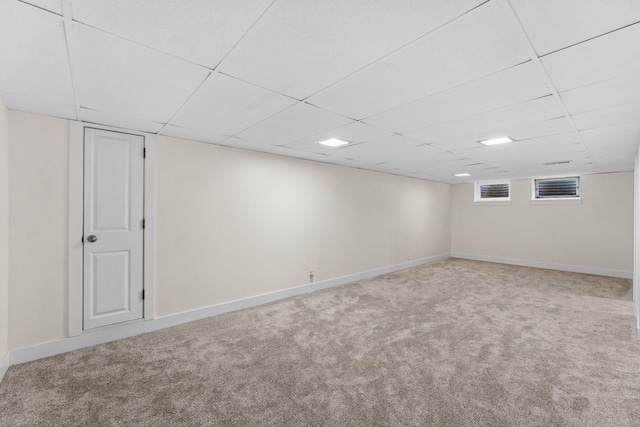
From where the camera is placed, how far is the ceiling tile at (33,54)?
128cm

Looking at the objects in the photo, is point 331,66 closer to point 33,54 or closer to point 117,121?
point 33,54

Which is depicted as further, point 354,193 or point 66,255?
point 354,193

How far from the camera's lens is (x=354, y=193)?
18.5 feet

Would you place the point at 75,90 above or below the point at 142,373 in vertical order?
above

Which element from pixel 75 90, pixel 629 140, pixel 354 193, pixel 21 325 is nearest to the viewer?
pixel 75 90

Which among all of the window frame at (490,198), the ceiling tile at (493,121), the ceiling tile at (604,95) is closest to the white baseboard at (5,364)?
the ceiling tile at (493,121)

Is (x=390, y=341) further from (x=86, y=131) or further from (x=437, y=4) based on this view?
(x=86, y=131)

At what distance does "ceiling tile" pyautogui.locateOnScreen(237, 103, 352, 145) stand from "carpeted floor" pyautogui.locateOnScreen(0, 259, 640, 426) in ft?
7.45

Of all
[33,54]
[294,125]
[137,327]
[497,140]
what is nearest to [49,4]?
[33,54]

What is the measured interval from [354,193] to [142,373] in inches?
168

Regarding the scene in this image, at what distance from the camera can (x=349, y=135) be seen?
3.27 m

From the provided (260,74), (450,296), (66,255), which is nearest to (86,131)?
(66,255)

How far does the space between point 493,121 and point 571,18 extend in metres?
1.54

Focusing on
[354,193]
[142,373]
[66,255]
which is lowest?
[142,373]
